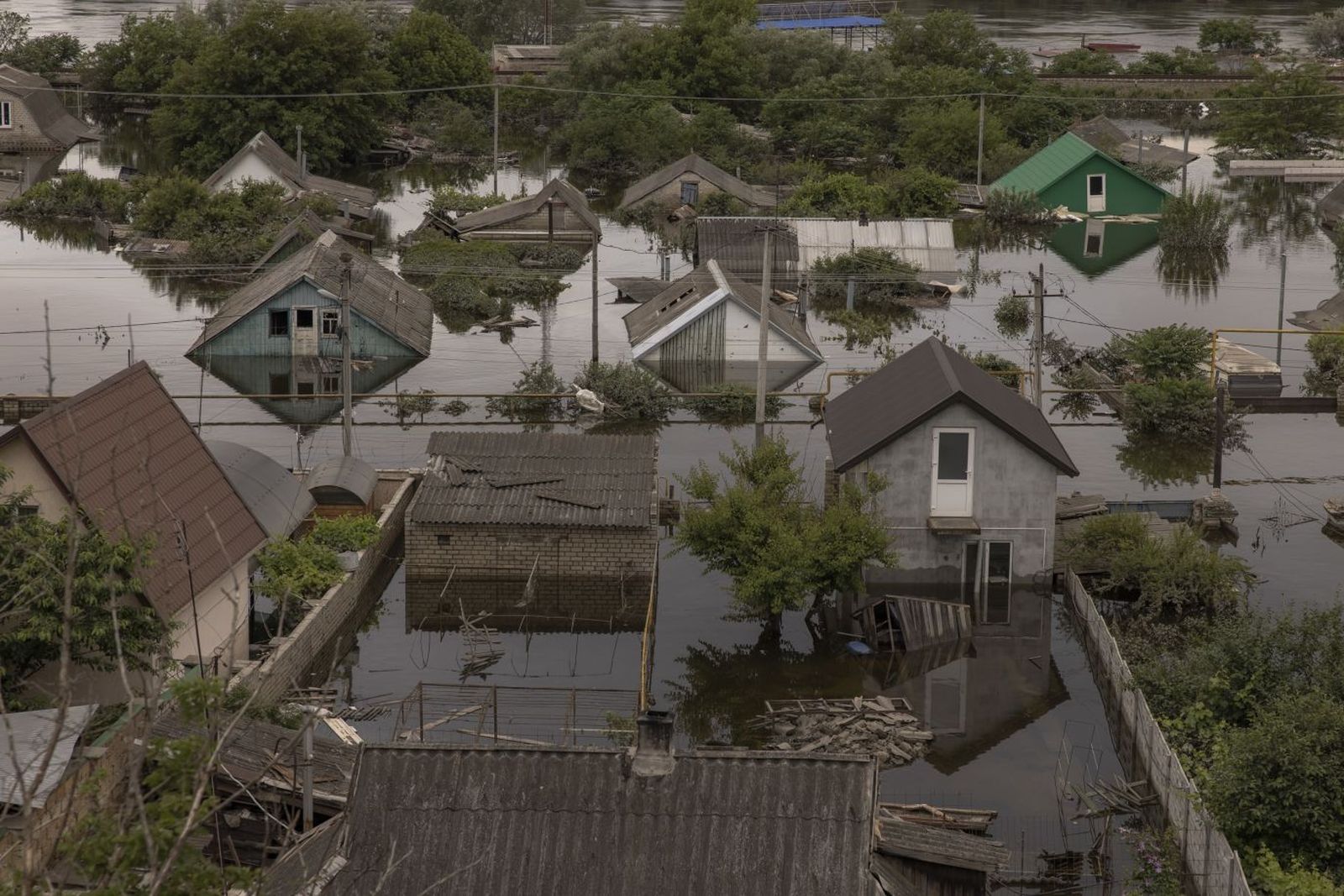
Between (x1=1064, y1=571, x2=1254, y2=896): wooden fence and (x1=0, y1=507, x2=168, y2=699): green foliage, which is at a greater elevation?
(x1=0, y1=507, x2=168, y2=699): green foliage

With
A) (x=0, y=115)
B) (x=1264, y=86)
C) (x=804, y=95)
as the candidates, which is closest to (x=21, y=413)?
(x=0, y=115)

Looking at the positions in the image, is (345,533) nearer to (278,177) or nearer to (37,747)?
(37,747)

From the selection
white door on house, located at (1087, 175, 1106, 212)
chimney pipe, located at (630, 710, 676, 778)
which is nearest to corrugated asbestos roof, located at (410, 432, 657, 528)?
chimney pipe, located at (630, 710, 676, 778)

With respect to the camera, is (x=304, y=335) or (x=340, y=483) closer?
(x=340, y=483)

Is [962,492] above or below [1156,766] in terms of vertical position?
above

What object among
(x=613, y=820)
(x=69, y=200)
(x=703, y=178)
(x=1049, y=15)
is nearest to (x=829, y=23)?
(x=1049, y=15)

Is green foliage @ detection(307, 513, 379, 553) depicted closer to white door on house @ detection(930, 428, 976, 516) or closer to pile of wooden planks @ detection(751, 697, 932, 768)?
pile of wooden planks @ detection(751, 697, 932, 768)

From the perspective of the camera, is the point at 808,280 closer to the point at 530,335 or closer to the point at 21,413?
the point at 530,335
